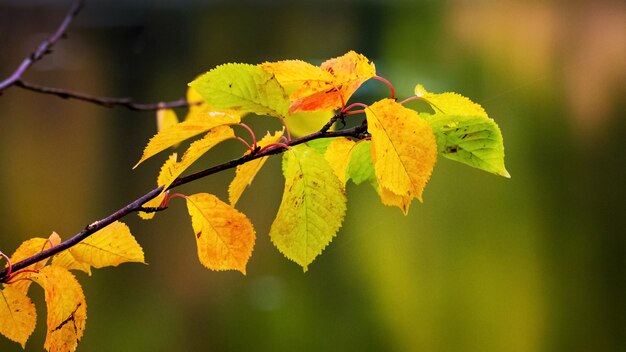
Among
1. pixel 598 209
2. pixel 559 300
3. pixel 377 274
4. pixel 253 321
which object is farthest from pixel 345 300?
pixel 598 209

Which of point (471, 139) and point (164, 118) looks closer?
point (471, 139)

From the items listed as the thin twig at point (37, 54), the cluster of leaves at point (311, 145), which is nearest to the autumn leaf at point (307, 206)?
the cluster of leaves at point (311, 145)

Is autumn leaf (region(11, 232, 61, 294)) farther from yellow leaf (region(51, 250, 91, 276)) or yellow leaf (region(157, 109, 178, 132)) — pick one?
yellow leaf (region(157, 109, 178, 132))

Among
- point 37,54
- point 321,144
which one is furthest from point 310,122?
point 37,54

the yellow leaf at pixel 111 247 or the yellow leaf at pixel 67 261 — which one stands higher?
the yellow leaf at pixel 111 247

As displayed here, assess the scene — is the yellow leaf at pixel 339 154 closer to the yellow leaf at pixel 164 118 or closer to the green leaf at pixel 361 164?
the green leaf at pixel 361 164

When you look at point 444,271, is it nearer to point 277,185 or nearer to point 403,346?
point 403,346

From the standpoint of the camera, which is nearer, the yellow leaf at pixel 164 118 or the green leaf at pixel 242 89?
the green leaf at pixel 242 89

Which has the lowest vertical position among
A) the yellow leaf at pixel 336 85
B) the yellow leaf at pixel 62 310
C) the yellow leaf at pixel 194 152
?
the yellow leaf at pixel 62 310

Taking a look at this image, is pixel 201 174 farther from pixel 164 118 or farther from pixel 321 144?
pixel 164 118
